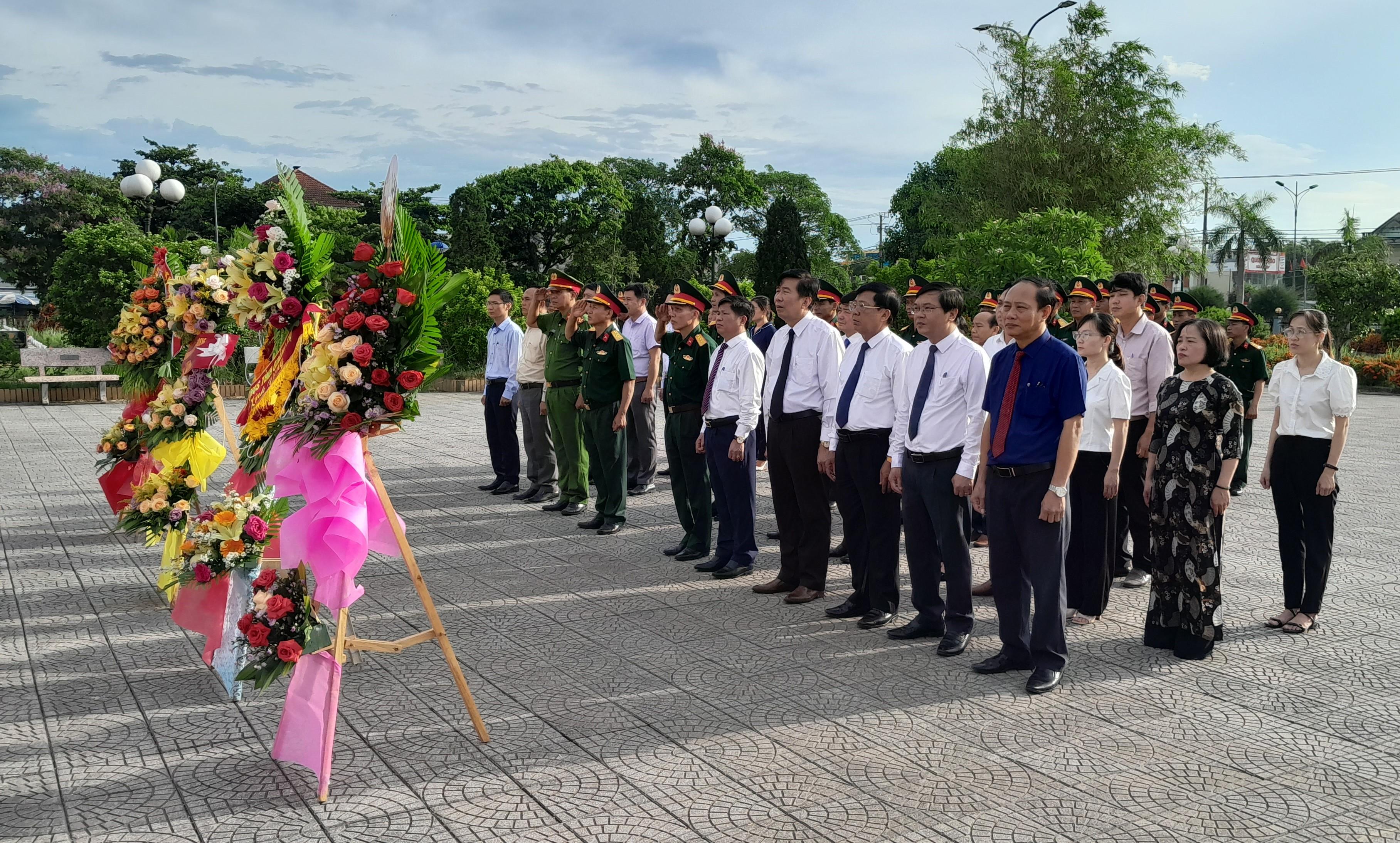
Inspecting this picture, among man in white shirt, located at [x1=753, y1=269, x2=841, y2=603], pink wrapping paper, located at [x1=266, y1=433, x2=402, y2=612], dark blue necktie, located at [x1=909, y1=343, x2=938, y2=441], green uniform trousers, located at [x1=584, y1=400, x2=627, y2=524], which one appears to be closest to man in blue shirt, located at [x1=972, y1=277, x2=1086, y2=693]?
dark blue necktie, located at [x1=909, y1=343, x2=938, y2=441]

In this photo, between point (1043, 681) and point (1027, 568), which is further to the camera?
point (1027, 568)

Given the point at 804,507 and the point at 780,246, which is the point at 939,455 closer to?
the point at 804,507

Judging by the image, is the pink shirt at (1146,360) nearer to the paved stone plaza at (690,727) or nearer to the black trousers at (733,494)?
the paved stone plaza at (690,727)

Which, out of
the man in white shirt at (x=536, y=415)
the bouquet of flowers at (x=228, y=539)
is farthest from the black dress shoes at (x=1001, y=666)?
the man in white shirt at (x=536, y=415)

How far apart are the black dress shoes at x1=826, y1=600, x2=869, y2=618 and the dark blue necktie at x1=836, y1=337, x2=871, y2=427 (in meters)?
1.11

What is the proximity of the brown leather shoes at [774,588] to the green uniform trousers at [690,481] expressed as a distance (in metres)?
1.01

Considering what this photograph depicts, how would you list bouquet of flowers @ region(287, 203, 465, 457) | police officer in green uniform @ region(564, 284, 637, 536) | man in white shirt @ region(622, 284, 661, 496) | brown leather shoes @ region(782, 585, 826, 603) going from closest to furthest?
1. bouquet of flowers @ region(287, 203, 465, 457)
2. brown leather shoes @ region(782, 585, 826, 603)
3. police officer in green uniform @ region(564, 284, 637, 536)
4. man in white shirt @ region(622, 284, 661, 496)

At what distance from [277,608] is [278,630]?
0.34ft

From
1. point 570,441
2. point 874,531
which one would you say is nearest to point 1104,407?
point 874,531

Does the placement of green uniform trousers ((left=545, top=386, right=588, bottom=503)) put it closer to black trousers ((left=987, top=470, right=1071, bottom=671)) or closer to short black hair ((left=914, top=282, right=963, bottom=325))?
short black hair ((left=914, top=282, right=963, bottom=325))

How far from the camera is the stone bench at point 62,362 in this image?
1980 cm

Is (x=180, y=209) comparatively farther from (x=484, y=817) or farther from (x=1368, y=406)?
(x=484, y=817)

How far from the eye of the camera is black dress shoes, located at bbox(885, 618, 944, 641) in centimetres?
592

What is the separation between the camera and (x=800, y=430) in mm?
6766
